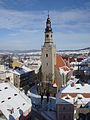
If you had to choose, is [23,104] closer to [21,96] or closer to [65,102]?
[21,96]

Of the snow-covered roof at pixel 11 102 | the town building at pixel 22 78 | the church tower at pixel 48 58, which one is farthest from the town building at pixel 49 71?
the snow-covered roof at pixel 11 102

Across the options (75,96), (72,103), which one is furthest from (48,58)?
(72,103)

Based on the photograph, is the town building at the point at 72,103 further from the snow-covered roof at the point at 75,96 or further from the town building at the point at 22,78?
the town building at the point at 22,78

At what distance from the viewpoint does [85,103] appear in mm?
47562

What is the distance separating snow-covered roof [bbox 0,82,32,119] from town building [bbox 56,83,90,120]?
24.0 feet

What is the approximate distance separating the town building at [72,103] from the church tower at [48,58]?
22.9 m

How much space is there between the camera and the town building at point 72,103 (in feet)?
A: 153

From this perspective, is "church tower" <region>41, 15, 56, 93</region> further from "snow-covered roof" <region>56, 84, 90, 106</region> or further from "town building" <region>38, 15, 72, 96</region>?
"snow-covered roof" <region>56, 84, 90, 106</region>

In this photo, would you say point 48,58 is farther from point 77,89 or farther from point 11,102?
point 11,102

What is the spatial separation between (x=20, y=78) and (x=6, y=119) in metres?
45.3

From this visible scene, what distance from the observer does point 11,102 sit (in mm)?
45625

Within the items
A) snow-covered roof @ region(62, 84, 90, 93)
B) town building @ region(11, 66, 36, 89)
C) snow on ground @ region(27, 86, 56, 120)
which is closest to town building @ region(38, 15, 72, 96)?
snow on ground @ region(27, 86, 56, 120)

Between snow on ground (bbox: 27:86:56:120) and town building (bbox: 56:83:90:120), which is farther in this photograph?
snow on ground (bbox: 27:86:56:120)

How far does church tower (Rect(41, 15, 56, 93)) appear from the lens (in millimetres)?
71506
